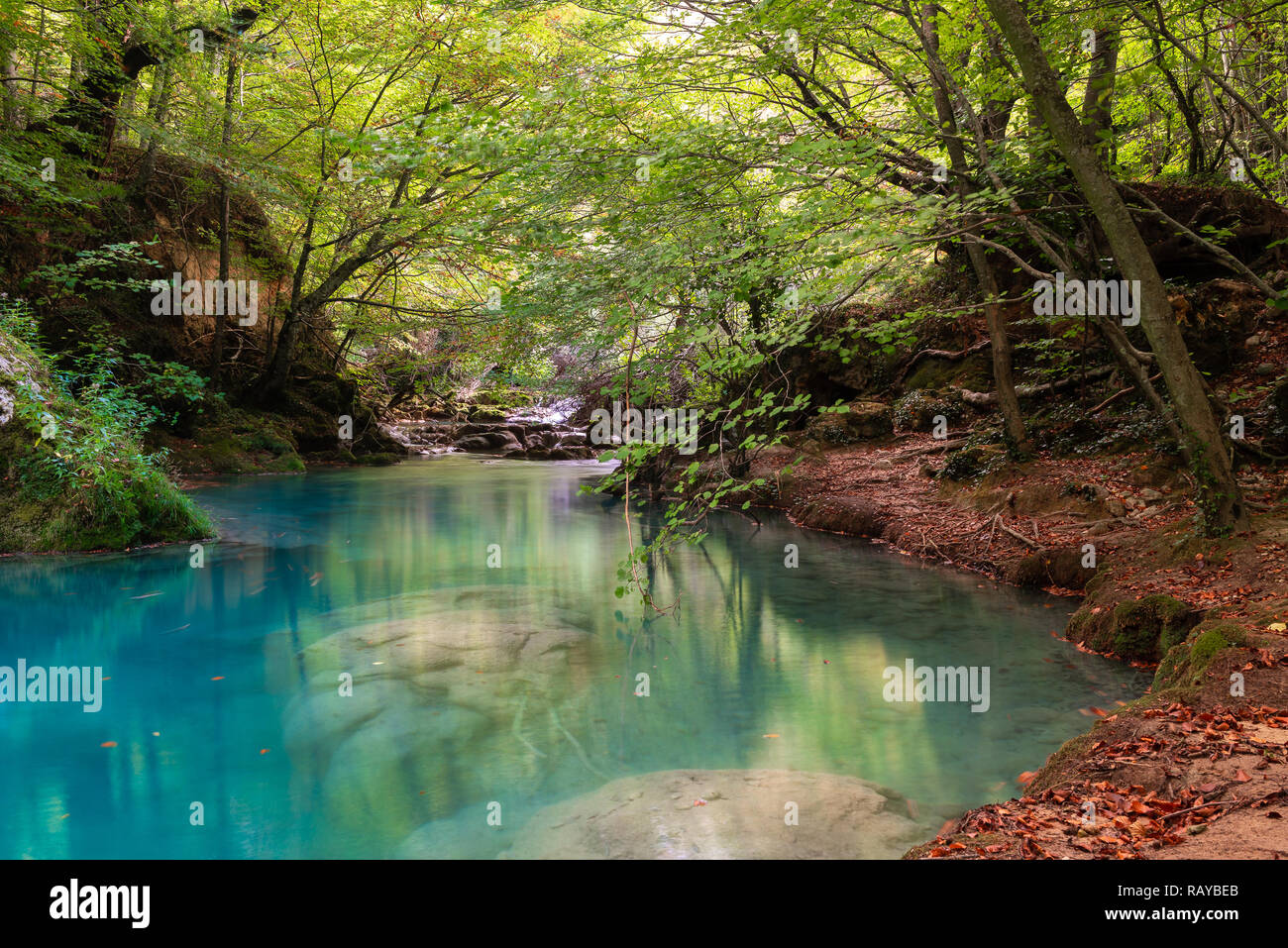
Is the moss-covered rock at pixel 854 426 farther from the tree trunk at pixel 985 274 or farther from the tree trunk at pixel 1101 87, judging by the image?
the tree trunk at pixel 1101 87

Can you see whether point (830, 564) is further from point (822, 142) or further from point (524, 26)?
point (524, 26)

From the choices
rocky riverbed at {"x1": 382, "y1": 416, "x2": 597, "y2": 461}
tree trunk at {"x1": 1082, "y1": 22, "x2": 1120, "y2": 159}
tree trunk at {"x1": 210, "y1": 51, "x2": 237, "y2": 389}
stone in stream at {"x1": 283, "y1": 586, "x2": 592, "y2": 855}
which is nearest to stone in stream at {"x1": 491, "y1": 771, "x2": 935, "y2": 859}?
stone in stream at {"x1": 283, "y1": 586, "x2": 592, "y2": 855}

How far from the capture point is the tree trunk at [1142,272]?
5707 millimetres

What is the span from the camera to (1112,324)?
26.0ft

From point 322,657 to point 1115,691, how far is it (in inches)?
266

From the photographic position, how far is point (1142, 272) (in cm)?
603

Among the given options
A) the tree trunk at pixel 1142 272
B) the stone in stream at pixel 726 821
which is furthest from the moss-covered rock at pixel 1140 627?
the stone in stream at pixel 726 821

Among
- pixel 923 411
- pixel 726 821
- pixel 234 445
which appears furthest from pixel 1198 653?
pixel 234 445

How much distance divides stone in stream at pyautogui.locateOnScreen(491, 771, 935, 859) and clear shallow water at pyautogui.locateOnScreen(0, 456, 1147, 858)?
8.0 inches

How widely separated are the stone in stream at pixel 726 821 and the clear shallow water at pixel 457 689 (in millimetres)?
203

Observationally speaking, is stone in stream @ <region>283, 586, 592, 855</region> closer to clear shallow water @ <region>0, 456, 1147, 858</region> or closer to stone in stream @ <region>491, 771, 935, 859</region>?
clear shallow water @ <region>0, 456, 1147, 858</region>

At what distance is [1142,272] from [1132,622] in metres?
2.94

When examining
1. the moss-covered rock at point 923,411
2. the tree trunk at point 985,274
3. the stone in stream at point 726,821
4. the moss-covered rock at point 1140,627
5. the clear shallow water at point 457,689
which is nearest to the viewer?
the stone in stream at point 726,821

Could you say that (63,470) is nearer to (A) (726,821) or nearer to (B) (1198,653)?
(A) (726,821)
